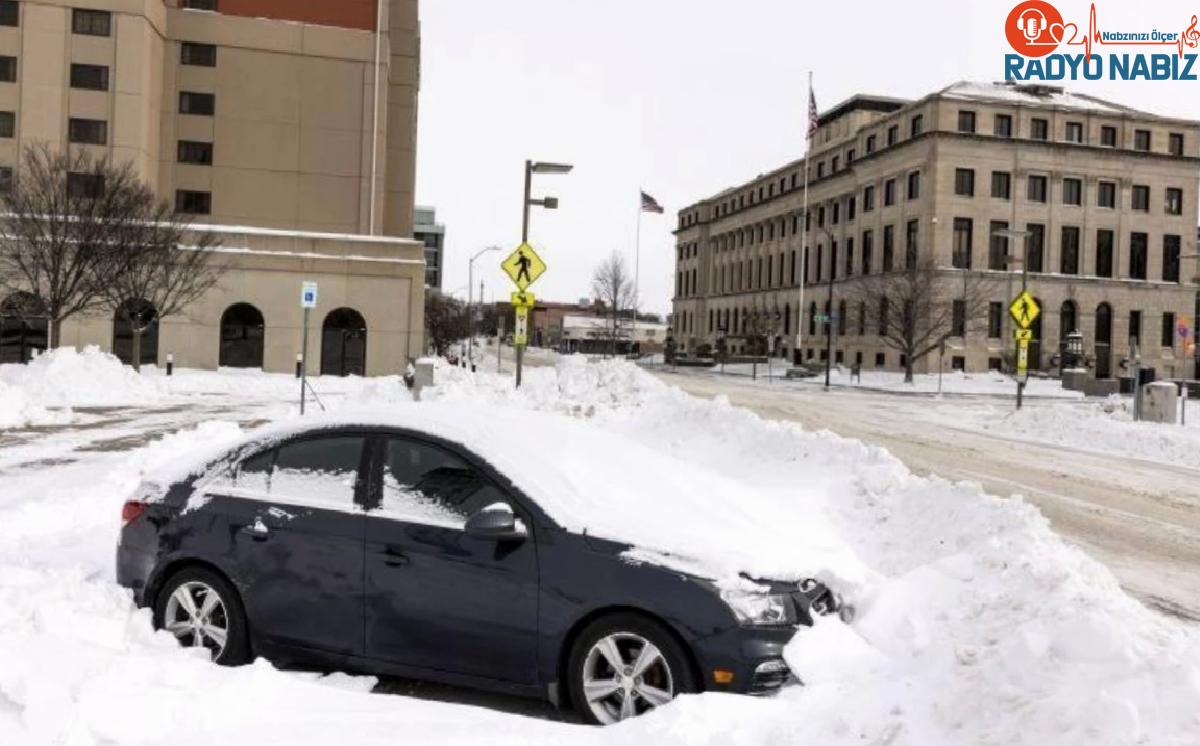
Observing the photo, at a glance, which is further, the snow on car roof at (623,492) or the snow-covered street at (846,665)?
the snow on car roof at (623,492)

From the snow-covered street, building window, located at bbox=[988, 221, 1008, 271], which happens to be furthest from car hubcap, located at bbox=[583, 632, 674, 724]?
building window, located at bbox=[988, 221, 1008, 271]

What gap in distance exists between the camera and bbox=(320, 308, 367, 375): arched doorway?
136ft

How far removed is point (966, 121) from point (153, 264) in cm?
5656

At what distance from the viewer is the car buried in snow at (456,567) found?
15.0ft

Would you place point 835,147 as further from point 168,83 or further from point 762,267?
point 168,83

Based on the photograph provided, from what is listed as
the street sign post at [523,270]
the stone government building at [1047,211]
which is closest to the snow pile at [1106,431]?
the street sign post at [523,270]

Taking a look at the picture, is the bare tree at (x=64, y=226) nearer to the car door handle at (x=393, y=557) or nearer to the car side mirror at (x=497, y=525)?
the car door handle at (x=393, y=557)

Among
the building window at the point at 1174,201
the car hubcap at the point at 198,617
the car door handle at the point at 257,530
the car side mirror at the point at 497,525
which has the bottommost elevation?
the car hubcap at the point at 198,617

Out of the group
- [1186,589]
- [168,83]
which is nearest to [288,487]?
[1186,589]

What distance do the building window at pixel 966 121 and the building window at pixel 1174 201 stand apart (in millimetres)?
17052

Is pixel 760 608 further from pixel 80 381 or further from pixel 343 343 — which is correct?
pixel 343 343

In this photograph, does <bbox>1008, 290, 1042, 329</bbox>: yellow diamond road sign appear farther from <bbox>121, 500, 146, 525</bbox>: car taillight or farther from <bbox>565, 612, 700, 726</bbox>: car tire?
<bbox>121, 500, 146, 525</bbox>: car taillight

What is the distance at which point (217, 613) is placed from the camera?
5.41m

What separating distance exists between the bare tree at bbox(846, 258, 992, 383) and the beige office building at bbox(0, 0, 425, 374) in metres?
29.0
